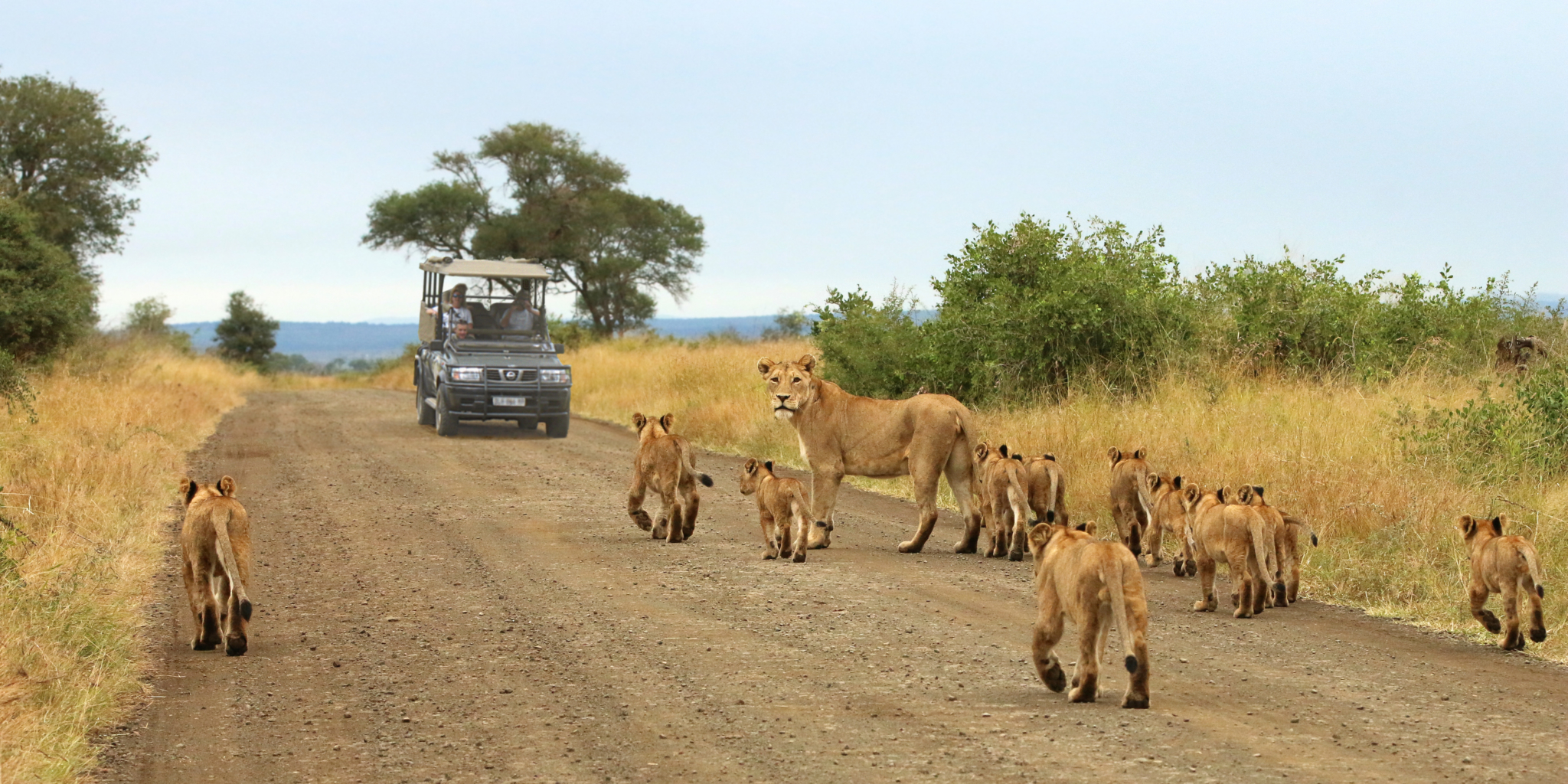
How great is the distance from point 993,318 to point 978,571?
28.0 ft

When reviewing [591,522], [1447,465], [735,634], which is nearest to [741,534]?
[591,522]

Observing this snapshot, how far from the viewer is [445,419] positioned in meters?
22.7

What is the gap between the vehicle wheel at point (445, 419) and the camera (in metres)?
22.5

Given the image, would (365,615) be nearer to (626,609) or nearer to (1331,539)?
(626,609)

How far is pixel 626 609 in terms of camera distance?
9.05 metres

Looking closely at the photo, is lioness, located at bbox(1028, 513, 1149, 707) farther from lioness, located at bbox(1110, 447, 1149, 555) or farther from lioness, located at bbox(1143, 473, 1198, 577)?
lioness, located at bbox(1110, 447, 1149, 555)

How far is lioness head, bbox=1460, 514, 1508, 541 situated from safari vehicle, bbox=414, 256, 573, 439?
612 inches

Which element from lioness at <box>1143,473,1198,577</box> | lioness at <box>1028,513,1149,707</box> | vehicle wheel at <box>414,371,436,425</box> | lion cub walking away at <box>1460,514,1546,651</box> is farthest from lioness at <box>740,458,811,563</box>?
vehicle wheel at <box>414,371,436,425</box>

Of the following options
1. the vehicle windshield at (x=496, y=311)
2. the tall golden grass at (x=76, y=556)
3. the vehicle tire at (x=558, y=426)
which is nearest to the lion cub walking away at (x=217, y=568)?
the tall golden grass at (x=76, y=556)

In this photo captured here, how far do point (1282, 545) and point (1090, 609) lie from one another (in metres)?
3.27

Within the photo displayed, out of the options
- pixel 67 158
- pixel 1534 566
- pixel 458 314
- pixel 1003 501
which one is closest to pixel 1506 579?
pixel 1534 566

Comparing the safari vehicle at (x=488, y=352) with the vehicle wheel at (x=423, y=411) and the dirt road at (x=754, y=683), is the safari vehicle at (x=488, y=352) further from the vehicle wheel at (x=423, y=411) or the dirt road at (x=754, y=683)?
the dirt road at (x=754, y=683)

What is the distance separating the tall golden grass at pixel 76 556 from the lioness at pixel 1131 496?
257 inches

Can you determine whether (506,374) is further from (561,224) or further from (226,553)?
(561,224)
